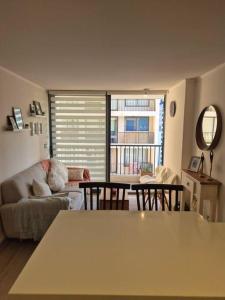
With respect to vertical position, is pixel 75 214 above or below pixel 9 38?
below

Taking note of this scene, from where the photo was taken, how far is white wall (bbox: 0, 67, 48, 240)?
314cm

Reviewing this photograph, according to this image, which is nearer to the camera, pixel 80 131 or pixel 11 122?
pixel 11 122

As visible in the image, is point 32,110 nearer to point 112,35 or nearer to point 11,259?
point 11,259

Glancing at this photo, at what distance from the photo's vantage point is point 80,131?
559 cm

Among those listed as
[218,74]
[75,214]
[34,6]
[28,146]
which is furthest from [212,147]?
[28,146]

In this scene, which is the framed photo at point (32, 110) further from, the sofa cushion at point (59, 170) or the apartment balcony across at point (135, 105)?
the apartment balcony across at point (135, 105)

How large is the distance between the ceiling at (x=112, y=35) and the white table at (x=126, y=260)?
1280 mm

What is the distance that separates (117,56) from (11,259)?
8.39 feet

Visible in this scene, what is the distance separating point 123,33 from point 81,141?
3927mm

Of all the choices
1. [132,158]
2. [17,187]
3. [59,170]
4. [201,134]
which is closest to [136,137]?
[132,158]

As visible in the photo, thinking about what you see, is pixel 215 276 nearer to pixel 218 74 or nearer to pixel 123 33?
pixel 123 33

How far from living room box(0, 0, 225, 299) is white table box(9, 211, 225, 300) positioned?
1282 mm

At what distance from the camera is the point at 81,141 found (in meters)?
5.61

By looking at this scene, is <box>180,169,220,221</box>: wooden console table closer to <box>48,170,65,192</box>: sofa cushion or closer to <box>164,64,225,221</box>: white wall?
<box>164,64,225,221</box>: white wall
